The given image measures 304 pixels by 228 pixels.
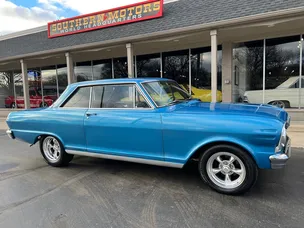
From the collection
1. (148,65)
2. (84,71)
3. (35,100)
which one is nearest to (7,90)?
(35,100)

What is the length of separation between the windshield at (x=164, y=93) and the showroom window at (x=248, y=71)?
7140mm

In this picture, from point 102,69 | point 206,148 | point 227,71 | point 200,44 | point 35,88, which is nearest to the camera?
point 206,148

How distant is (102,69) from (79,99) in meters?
10.9

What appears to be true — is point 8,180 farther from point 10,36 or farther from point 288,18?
point 10,36

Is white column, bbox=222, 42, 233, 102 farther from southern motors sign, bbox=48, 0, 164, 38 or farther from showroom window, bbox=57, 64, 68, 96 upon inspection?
showroom window, bbox=57, 64, 68, 96

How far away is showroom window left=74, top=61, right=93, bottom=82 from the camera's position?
15.3 metres

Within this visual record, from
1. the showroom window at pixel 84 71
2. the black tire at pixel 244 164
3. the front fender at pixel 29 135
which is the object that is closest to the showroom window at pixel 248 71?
the black tire at pixel 244 164

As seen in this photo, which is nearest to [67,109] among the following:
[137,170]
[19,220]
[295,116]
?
[137,170]

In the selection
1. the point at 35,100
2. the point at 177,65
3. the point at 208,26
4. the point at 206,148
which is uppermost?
the point at 208,26

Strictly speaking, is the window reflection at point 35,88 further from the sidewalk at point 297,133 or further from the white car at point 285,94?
the sidewalk at point 297,133

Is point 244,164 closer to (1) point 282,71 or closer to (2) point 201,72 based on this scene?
(1) point 282,71

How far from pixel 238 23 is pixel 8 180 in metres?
7.96

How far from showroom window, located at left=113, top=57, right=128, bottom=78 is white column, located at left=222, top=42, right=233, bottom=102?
5975mm

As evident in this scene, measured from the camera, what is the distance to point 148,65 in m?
13.2
